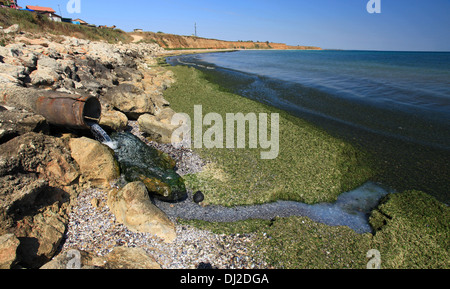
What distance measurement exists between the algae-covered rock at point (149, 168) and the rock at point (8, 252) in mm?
4345

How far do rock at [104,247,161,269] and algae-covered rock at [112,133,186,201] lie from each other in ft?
9.91

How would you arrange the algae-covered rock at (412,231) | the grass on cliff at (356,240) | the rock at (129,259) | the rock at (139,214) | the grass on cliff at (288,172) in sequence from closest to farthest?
the rock at (129,259) → the grass on cliff at (356,240) → the algae-covered rock at (412,231) → the rock at (139,214) → the grass on cliff at (288,172)

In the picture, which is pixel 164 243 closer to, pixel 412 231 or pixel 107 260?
pixel 107 260

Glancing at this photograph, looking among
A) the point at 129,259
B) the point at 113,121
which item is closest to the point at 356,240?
the point at 129,259

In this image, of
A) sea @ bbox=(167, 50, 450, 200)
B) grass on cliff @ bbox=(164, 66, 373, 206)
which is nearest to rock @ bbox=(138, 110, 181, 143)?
grass on cliff @ bbox=(164, 66, 373, 206)

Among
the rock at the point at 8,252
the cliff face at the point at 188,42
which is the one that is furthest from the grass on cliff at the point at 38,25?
the cliff face at the point at 188,42

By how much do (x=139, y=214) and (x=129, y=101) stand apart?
34.2ft

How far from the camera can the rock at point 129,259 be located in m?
6.43

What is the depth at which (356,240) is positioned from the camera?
8.17 m

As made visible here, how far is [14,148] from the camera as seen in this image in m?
8.26

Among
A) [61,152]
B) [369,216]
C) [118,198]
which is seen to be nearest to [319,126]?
[369,216]

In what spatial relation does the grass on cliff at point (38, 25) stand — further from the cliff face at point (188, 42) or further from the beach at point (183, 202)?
the cliff face at point (188, 42)

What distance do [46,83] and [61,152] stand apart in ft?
21.1

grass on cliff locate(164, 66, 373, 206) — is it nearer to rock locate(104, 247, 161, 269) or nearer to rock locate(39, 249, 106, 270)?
rock locate(104, 247, 161, 269)
